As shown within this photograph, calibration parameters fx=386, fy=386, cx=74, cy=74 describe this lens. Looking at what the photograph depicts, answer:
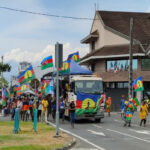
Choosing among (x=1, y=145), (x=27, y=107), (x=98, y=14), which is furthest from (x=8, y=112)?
(x=1, y=145)

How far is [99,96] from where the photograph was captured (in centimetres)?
2545

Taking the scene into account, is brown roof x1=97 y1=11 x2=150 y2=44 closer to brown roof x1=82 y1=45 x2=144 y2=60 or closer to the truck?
brown roof x1=82 y1=45 x2=144 y2=60

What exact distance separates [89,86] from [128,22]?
2532cm

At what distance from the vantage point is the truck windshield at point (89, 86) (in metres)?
25.4

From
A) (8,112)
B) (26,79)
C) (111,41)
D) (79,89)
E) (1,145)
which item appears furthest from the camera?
(111,41)

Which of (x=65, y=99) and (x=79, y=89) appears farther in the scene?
(x=65, y=99)

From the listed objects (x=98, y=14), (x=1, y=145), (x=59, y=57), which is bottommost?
(x=1, y=145)

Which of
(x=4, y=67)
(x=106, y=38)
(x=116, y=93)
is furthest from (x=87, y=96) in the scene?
(x=4, y=67)

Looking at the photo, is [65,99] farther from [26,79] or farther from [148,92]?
[148,92]

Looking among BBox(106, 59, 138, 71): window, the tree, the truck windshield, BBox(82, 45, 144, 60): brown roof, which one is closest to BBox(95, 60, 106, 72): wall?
BBox(106, 59, 138, 71): window

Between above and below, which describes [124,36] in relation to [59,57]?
above

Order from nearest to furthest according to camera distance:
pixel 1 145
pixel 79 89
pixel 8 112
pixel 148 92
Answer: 1. pixel 1 145
2. pixel 79 89
3. pixel 8 112
4. pixel 148 92

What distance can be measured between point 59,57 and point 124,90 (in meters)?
28.3

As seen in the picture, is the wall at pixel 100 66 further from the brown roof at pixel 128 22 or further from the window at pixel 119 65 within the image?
the brown roof at pixel 128 22
